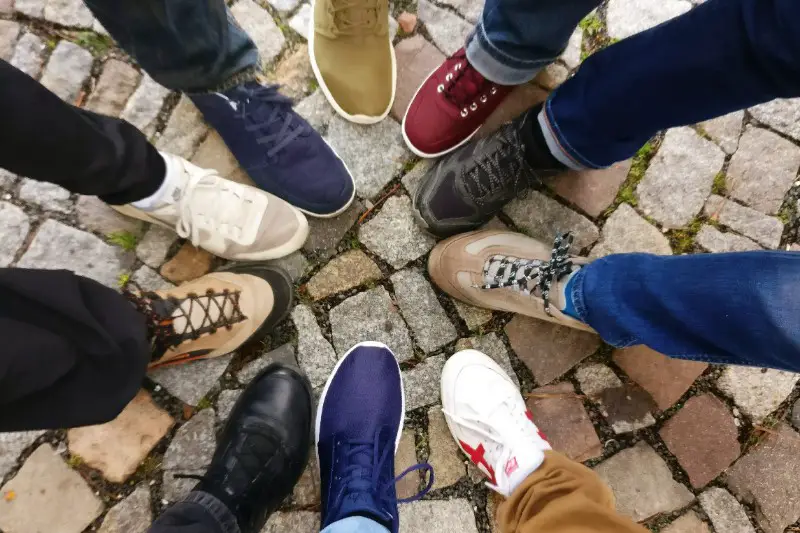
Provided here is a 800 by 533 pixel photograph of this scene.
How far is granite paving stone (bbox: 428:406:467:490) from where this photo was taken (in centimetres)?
165

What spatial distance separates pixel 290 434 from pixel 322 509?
0.25 metres

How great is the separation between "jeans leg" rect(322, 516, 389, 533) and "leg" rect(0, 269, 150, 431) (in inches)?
27.4

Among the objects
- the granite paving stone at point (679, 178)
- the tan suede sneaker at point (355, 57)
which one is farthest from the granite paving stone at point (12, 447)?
the granite paving stone at point (679, 178)

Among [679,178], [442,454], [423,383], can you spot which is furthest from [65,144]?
[679,178]

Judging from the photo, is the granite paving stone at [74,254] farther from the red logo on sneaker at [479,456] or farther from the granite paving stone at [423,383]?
the red logo on sneaker at [479,456]

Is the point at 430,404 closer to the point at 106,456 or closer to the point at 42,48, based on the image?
the point at 106,456

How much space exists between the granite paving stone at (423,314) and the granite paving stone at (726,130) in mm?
1128

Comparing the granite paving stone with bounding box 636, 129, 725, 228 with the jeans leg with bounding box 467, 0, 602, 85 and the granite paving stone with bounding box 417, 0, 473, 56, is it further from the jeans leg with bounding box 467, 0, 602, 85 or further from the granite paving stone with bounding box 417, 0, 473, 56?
the granite paving stone with bounding box 417, 0, 473, 56

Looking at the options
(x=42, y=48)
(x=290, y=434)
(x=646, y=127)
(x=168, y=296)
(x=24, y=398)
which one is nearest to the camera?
(x=24, y=398)

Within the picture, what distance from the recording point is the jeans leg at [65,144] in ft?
3.47

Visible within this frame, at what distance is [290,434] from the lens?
5.36 feet

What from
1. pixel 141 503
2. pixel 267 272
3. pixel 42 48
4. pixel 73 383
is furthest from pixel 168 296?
pixel 42 48

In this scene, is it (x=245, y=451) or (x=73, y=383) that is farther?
(x=245, y=451)

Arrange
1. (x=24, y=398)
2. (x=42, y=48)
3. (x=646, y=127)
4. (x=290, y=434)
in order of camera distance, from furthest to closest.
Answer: (x=42, y=48)
(x=290, y=434)
(x=646, y=127)
(x=24, y=398)
